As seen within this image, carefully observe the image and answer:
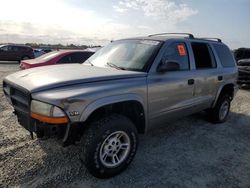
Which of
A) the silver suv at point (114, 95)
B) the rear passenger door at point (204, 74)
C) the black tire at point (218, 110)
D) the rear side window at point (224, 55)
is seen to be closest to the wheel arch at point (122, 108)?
the silver suv at point (114, 95)

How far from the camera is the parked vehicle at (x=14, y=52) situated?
70.4ft

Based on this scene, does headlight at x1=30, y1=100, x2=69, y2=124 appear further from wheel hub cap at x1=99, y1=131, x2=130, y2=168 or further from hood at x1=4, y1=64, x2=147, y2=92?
wheel hub cap at x1=99, y1=131, x2=130, y2=168

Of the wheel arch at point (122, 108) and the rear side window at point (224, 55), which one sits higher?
the rear side window at point (224, 55)

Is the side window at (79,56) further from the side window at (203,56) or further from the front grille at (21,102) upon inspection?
the front grille at (21,102)

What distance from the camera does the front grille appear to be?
3.00 meters

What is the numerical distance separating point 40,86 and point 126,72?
1207 millimetres

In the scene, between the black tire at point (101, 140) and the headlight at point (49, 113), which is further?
the black tire at point (101, 140)

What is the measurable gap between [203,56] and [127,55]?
5.65 feet

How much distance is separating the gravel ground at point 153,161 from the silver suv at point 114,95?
1.06ft

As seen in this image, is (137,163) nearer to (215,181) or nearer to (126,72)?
(215,181)

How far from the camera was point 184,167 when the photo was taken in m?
3.75

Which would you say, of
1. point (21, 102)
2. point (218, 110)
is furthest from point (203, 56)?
point (21, 102)

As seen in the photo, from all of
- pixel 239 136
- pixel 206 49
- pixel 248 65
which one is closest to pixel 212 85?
pixel 206 49

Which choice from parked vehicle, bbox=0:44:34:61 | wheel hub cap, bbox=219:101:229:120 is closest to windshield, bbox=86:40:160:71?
wheel hub cap, bbox=219:101:229:120
